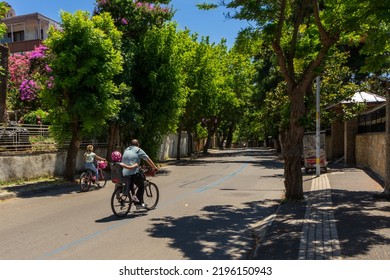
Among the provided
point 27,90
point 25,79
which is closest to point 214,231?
point 27,90

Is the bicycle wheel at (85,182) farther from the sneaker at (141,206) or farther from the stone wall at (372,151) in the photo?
the stone wall at (372,151)

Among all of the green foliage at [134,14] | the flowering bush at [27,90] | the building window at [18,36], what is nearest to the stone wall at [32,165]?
the green foliage at [134,14]

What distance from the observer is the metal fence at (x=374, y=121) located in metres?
17.0

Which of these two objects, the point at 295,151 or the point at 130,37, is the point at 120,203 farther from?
the point at 130,37

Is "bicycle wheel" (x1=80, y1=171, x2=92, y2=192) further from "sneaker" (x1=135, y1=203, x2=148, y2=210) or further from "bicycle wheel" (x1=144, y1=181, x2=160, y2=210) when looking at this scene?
"sneaker" (x1=135, y1=203, x2=148, y2=210)

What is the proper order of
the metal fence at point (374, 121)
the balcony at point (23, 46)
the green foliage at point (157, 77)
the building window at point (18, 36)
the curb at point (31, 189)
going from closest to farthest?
the curb at point (31, 189) < the metal fence at point (374, 121) < the green foliage at point (157, 77) < the balcony at point (23, 46) < the building window at point (18, 36)

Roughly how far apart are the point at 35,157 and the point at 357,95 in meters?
19.7

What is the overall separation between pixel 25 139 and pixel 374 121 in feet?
51.4

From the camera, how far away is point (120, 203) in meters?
9.95

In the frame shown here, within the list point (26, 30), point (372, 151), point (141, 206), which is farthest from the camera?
point (26, 30)

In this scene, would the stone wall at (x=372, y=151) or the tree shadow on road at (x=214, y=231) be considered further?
the stone wall at (x=372, y=151)

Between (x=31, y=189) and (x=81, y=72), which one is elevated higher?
(x=81, y=72)
